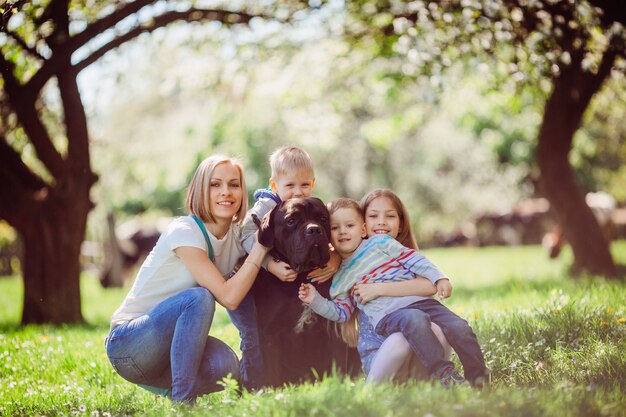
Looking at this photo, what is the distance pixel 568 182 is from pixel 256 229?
7490mm

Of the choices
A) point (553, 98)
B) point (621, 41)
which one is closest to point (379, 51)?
point (553, 98)

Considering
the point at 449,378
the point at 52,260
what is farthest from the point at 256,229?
the point at 52,260

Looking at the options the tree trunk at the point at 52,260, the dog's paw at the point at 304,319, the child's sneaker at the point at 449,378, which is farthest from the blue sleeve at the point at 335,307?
the tree trunk at the point at 52,260

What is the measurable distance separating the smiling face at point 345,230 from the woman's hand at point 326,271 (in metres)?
0.08

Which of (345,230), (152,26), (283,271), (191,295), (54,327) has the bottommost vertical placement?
(54,327)

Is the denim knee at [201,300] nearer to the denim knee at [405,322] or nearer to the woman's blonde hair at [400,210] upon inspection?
the denim knee at [405,322]

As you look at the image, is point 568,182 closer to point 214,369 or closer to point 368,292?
point 368,292

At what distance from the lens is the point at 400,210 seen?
398 cm

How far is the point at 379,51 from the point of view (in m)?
9.10

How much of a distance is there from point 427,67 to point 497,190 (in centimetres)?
2862

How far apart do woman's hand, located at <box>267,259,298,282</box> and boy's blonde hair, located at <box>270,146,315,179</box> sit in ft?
2.36

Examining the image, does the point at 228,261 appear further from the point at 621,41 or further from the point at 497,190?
the point at 497,190

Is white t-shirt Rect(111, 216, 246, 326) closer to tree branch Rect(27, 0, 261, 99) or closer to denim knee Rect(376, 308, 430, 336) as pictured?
denim knee Rect(376, 308, 430, 336)

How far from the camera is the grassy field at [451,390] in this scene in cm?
283
